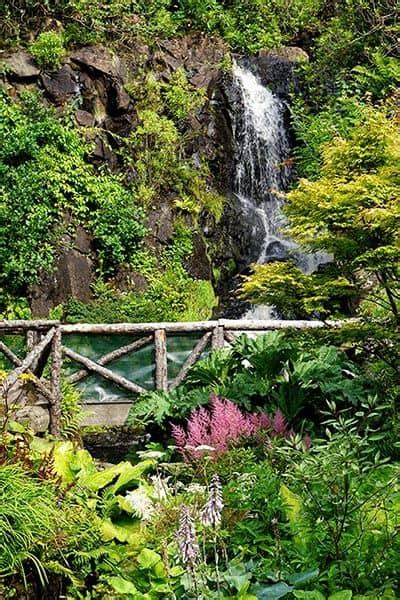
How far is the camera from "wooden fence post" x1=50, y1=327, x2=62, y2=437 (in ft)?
21.5

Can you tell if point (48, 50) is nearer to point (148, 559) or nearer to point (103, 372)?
point (103, 372)

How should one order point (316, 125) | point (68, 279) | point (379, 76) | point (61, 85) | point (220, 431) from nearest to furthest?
1. point (220, 431)
2. point (68, 279)
3. point (61, 85)
4. point (316, 125)
5. point (379, 76)

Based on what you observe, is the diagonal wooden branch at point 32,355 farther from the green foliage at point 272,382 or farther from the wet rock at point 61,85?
the wet rock at point 61,85

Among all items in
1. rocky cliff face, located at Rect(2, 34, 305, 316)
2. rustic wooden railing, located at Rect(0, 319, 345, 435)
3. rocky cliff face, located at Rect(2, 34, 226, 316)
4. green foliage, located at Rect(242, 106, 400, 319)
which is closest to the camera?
green foliage, located at Rect(242, 106, 400, 319)

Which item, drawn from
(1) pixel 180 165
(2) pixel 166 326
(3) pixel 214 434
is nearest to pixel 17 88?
(1) pixel 180 165

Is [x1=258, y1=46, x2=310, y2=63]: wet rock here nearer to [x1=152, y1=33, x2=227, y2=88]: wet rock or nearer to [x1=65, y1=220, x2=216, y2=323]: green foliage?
[x1=152, y1=33, x2=227, y2=88]: wet rock

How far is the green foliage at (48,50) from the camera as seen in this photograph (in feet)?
40.2

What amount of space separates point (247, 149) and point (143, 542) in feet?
38.0

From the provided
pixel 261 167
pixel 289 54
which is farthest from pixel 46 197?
pixel 289 54

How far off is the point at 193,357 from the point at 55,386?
194cm

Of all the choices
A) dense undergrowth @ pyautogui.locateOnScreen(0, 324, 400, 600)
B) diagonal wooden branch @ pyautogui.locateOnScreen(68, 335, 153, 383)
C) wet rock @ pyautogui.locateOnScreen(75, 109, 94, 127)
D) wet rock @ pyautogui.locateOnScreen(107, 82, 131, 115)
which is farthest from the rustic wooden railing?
wet rock @ pyautogui.locateOnScreen(107, 82, 131, 115)

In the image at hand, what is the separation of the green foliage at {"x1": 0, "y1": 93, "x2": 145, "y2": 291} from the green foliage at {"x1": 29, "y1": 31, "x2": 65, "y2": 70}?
96 centimetres

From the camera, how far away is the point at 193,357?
8242 millimetres

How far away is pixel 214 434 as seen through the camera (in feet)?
14.1
